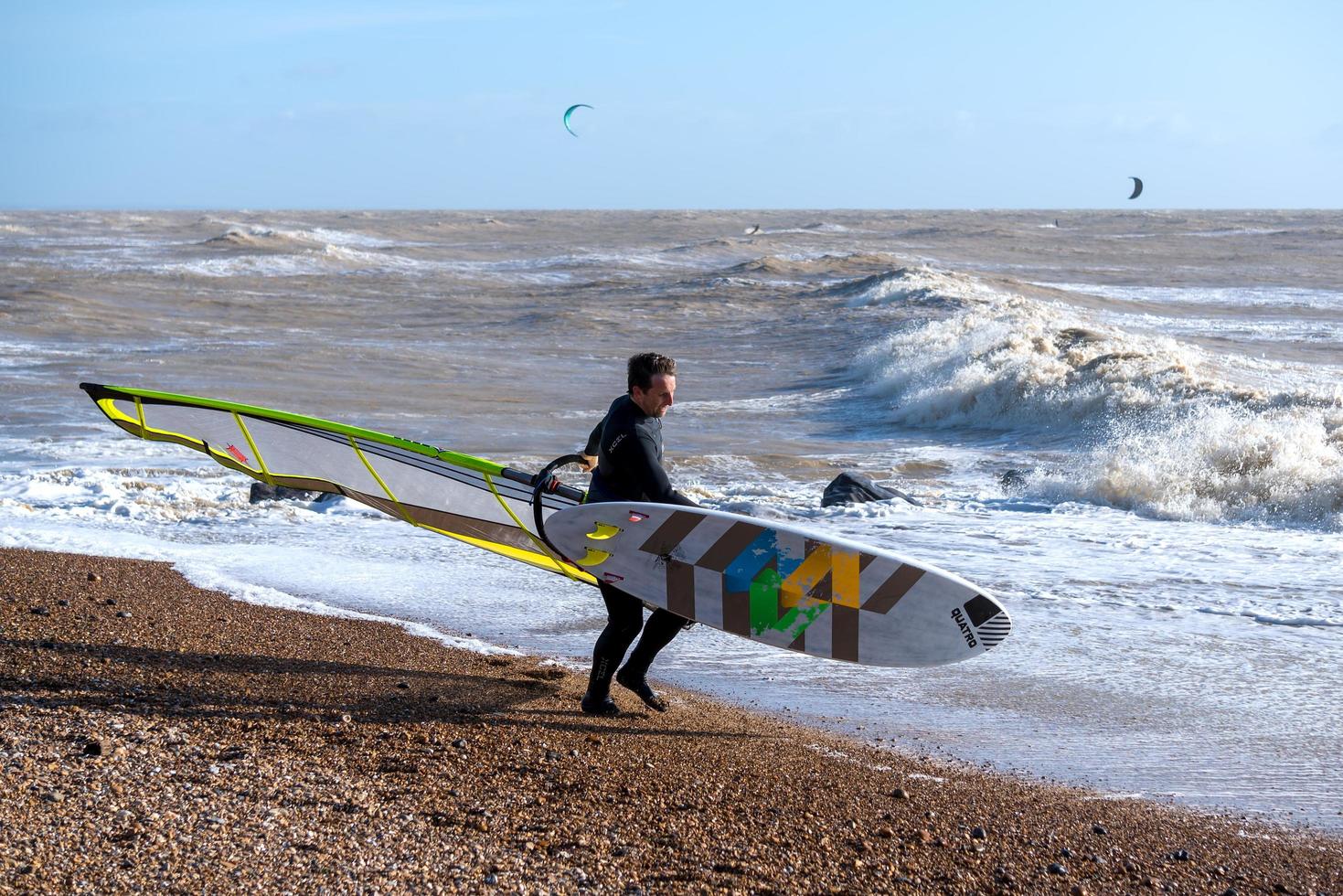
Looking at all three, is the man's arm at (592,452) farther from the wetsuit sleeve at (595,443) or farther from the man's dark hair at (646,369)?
the man's dark hair at (646,369)

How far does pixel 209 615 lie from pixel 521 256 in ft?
175

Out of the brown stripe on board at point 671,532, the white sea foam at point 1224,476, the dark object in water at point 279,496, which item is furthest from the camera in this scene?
A: the white sea foam at point 1224,476

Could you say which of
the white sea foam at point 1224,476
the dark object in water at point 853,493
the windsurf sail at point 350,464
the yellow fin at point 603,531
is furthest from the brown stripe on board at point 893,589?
the white sea foam at point 1224,476

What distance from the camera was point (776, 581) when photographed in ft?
14.5

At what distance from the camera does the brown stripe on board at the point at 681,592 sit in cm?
442

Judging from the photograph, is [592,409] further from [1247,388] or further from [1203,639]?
[1203,639]

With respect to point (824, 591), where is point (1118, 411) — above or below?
below

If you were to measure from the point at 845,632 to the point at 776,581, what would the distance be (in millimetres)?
305

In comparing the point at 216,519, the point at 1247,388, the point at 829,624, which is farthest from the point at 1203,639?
the point at 1247,388

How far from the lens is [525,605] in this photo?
6473 millimetres

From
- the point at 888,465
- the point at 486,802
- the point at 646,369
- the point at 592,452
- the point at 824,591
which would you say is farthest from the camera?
the point at 888,465

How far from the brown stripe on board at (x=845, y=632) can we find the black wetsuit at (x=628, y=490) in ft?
1.82

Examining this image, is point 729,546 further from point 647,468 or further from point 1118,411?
point 1118,411

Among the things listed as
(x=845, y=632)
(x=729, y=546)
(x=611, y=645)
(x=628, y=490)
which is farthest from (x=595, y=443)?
(x=845, y=632)
